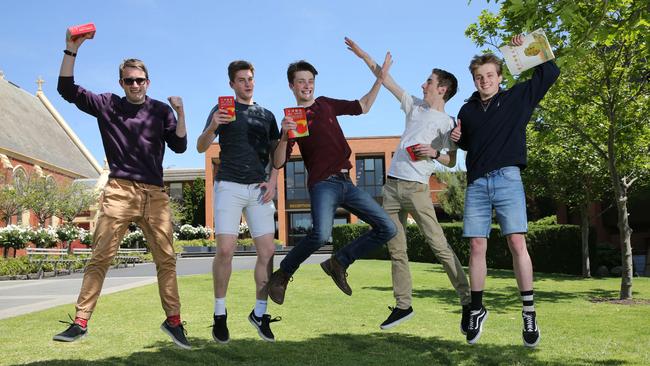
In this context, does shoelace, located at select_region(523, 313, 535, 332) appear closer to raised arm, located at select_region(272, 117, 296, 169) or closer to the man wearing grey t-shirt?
the man wearing grey t-shirt

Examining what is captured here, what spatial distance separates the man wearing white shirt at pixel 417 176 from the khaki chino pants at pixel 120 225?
222 cm

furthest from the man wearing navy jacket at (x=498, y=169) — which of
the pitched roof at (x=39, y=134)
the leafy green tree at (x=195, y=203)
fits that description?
the leafy green tree at (x=195, y=203)

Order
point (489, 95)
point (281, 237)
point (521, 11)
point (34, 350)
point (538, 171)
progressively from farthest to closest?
point (281, 237) < point (538, 171) < point (34, 350) < point (521, 11) < point (489, 95)

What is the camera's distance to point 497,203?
5.11 metres

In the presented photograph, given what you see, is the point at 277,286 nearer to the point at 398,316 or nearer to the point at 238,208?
the point at 238,208

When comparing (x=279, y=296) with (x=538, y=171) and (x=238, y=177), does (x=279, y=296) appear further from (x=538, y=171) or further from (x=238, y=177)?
(x=538, y=171)

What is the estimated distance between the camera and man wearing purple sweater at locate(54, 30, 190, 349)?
5.30 meters

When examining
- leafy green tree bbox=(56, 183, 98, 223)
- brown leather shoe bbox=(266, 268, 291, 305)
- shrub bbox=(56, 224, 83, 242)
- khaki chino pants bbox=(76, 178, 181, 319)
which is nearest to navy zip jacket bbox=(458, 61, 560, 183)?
brown leather shoe bbox=(266, 268, 291, 305)

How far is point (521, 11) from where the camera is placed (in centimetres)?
579

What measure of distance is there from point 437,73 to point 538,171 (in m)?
20.6

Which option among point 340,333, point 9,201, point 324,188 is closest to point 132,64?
point 324,188

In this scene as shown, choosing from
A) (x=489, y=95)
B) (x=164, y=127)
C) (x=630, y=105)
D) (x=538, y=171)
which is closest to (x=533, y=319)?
(x=489, y=95)

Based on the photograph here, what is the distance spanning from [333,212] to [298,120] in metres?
0.94

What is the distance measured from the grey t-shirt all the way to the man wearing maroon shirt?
0.20 metres
